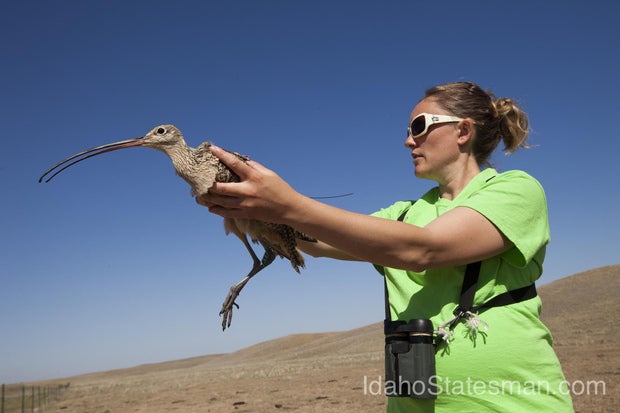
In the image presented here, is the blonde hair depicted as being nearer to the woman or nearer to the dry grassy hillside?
the woman

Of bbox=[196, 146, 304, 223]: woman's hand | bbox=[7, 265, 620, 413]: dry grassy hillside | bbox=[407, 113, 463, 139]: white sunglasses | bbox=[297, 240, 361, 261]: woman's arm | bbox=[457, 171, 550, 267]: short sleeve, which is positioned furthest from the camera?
bbox=[7, 265, 620, 413]: dry grassy hillside

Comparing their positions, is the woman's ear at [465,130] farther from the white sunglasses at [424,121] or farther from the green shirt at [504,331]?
the green shirt at [504,331]

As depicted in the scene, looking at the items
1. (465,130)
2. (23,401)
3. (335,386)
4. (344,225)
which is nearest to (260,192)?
(344,225)

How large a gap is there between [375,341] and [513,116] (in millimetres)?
39410

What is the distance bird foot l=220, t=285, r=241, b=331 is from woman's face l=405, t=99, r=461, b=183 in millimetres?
1460

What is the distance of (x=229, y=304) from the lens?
3.40m

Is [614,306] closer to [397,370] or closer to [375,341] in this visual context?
[375,341]

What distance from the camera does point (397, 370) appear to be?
2402 millimetres

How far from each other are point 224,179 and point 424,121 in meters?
1.05

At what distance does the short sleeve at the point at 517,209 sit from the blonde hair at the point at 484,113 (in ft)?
1.47

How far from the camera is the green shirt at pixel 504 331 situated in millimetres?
2197

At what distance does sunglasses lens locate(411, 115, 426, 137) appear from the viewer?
2.70m

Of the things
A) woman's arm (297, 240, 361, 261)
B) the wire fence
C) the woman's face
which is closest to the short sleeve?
the woman's face

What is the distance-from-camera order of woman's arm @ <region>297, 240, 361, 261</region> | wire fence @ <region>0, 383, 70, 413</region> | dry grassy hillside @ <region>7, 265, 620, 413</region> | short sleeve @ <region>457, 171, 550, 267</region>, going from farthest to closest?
wire fence @ <region>0, 383, 70, 413</region> → dry grassy hillside @ <region>7, 265, 620, 413</region> → woman's arm @ <region>297, 240, 361, 261</region> → short sleeve @ <region>457, 171, 550, 267</region>
